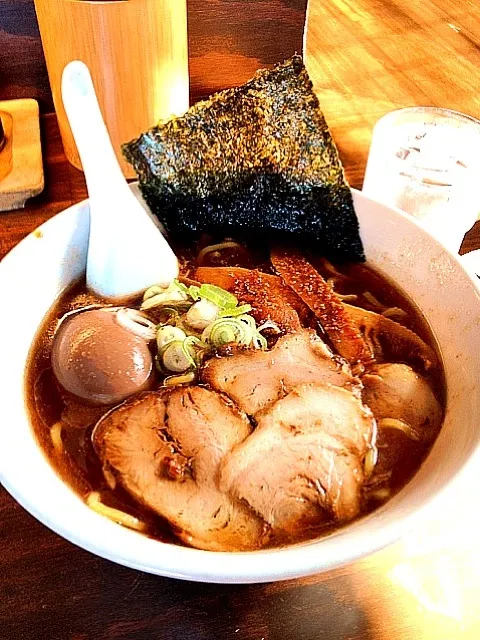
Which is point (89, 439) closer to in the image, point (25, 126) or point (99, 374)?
point (99, 374)

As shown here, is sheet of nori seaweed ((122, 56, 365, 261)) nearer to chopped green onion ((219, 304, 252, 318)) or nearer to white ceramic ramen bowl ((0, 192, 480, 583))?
white ceramic ramen bowl ((0, 192, 480, 583))

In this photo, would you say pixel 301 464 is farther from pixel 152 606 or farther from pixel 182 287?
pixel 182 287

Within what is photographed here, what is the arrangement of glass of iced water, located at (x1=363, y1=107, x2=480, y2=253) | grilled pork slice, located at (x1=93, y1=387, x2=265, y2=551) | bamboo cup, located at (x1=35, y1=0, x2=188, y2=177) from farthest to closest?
glass of iced water, located at (x1=363, y1=107, x2=480, y2=253) < bamboo cup, located at (x1=35, y1=0, x2=188, y2=177) < grilled pork slice, located at (x1=93, y1=387, x2=265, y2=551)

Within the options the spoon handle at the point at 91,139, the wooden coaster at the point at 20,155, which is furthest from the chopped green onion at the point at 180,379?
the wooden coaster at the point at 20,155

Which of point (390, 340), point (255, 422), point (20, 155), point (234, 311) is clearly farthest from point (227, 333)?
point (20, 155)

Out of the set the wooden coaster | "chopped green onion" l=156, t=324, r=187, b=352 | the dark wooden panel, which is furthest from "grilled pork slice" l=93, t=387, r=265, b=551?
the dark wooden panel
